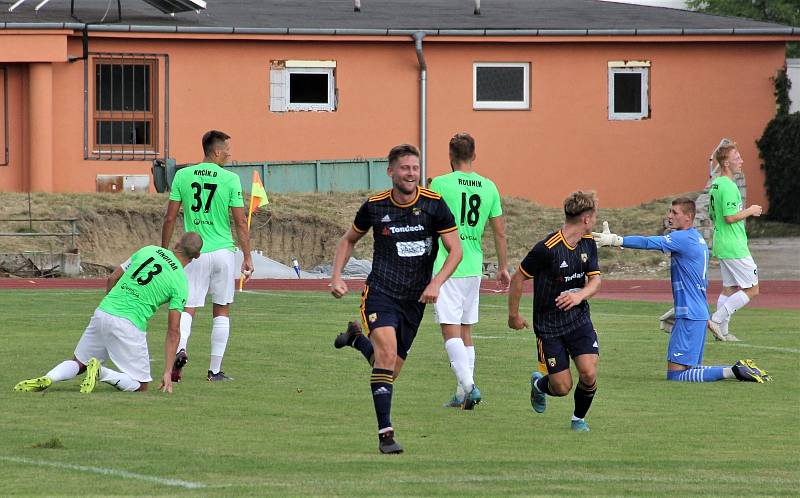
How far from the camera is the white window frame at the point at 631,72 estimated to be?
35844mm

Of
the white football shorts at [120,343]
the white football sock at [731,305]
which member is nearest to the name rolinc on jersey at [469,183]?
the white football shorts at [120,343]

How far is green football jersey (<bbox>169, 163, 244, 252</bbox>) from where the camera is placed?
13117 mm

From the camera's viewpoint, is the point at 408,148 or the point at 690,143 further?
the point at 690,143

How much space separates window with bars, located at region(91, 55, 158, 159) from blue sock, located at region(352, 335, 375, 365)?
78.4 ft

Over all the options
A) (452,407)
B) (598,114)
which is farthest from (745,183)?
(452,407)

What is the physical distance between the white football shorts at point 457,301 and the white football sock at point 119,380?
8.05 ft

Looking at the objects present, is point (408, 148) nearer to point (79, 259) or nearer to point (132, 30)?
point (79, 259)

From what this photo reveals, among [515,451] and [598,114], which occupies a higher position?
[598,114]

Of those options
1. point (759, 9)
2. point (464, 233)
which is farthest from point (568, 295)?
point (759, 9)

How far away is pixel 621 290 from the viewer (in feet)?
88.9

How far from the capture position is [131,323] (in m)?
12.0

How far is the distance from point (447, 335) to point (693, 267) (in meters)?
3.22

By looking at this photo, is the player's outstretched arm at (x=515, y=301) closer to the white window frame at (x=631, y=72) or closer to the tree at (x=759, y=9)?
the white window frame at (x=631, y=72)

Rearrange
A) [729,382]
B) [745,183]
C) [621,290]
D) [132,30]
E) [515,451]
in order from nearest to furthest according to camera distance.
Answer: [515,451] → [729,382] → [621,290] → [132,30] → [745,183]
